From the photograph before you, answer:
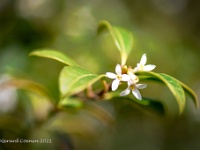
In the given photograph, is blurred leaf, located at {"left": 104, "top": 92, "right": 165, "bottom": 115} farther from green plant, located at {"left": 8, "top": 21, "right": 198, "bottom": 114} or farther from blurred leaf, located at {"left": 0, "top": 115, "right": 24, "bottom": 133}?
blurred leaf, located at {"left": 0, "top": 115, "right": 24, "bottom": 133}

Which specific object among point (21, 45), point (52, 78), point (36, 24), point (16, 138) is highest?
point (36, 24)

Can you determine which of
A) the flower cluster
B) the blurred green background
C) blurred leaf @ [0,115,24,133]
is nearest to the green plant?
the flower cluster

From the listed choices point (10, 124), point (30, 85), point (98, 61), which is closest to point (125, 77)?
point (30, 85)

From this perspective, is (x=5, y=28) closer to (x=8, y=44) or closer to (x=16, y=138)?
(x=8, y=44)

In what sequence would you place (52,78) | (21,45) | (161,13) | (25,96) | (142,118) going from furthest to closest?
(161,13) < (142,118) < (21,45) < (52,78) < (25,96)

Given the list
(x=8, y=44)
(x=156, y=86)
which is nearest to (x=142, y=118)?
(x=156, y=86)

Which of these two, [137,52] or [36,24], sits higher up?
[36,24]

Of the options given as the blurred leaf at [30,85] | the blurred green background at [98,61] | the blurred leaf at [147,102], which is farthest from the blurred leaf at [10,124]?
the blurred leaf at [147,102]
